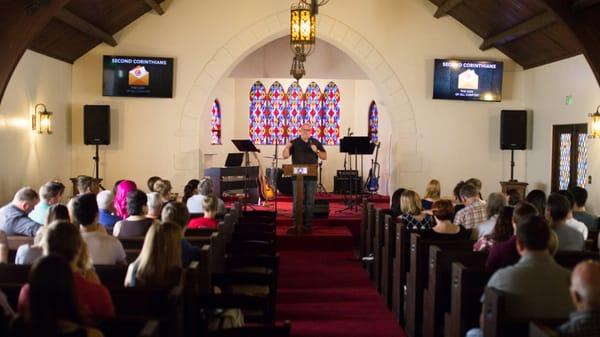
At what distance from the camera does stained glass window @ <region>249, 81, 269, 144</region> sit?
15.7m

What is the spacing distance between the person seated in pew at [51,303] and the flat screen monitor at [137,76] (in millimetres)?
8892

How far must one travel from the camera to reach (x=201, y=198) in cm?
681

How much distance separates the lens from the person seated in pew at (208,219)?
560 cm

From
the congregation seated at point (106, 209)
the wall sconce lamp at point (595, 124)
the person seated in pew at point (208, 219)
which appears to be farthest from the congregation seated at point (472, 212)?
the wall sconce lamp at point (595, 124)

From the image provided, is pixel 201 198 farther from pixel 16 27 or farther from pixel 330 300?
pixel 16 27

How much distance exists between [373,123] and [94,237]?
11.6 m

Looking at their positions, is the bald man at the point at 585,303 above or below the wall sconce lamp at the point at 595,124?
below

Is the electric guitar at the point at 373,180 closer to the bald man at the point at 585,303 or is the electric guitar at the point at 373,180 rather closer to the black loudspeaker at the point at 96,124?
the black loudspeaker at the point at 96,124

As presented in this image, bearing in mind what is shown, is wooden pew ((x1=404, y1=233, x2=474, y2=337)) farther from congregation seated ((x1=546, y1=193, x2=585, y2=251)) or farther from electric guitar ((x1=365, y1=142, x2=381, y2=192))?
electric guitar ((x1=365, y1=142, x2=381, y2=192))

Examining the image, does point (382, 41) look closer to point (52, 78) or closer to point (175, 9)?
point (175, 9)

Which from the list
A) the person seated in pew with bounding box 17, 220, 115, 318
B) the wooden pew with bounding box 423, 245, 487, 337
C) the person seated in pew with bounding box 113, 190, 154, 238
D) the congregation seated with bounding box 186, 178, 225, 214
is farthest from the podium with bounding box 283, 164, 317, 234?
the person seated in pew with bounding box 17, 220, 115, 318

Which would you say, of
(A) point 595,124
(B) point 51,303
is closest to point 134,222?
(B) point 51,303

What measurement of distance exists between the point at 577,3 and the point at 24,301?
7.04 meters

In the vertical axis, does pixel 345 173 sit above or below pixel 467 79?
below
